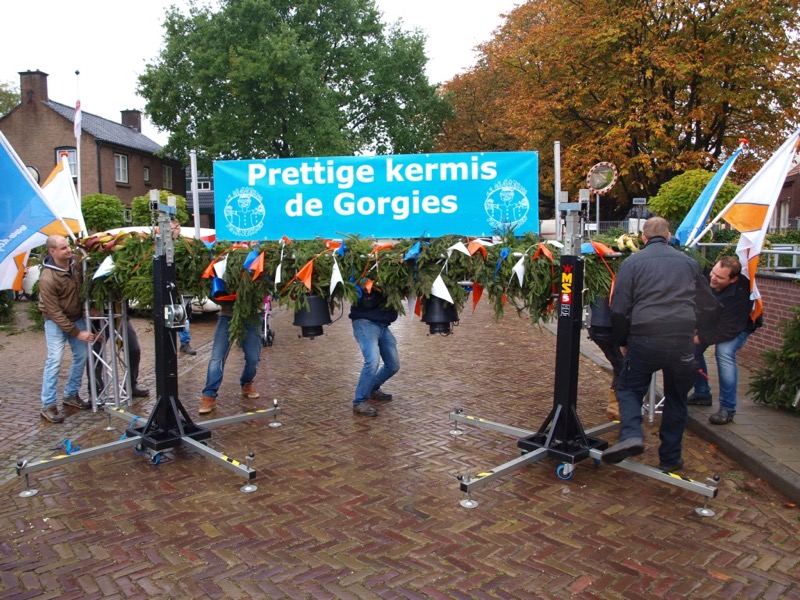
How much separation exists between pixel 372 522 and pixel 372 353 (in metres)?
2.40

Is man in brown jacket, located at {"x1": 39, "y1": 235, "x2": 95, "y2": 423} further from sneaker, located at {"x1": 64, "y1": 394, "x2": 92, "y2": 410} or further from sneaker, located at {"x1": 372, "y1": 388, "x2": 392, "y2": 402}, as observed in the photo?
sneaker, located at {"x1": 372, "y1": 388, "x2": 392, "y2": 402}

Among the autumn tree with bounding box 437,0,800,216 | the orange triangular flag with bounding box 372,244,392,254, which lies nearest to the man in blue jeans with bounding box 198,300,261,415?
the orange triangular flag with bounding box 372,244,392,254

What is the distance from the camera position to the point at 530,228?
17.4 feet

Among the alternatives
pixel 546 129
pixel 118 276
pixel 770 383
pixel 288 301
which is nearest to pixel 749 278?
pixel 770 383

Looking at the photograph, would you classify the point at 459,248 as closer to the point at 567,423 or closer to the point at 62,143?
the point at 567,423

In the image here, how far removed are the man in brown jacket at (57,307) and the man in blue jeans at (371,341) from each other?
2.75m

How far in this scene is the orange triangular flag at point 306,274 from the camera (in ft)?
17.4

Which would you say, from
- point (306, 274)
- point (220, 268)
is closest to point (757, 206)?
point (306, 274)

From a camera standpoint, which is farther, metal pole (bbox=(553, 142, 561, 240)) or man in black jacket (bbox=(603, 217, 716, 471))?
metal pole (bbox=(553, 142, 561, 240))

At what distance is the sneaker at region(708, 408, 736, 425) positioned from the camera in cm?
606

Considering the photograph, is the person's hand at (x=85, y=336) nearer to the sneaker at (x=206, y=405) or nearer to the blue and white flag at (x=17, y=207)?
the blue and white flag at (x=17, y=207)

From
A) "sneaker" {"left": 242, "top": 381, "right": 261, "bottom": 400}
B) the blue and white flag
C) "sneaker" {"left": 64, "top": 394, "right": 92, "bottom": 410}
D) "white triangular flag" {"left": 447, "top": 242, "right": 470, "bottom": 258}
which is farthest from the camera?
"sneaker" {"left": 242, "top": 381, "right": 261, "bottom": 400}

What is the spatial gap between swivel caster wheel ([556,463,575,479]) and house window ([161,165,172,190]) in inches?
1707

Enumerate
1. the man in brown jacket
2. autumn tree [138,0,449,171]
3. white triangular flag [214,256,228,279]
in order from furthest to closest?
1. autumn tree [138,0,449,171]
2. the man in brown jacket
3. white triangular flag [214,256,228,279]
